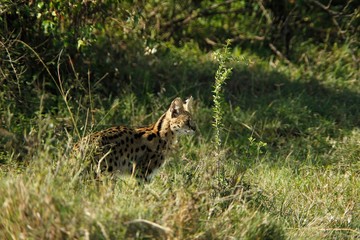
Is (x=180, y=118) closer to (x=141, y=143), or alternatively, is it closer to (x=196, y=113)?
(x=141, y=143)

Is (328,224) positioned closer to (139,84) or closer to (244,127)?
(244,127)

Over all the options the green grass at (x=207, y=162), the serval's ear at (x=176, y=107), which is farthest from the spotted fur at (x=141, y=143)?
the green grass at (x=207, y=162)

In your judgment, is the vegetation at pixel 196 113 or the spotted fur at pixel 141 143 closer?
the vegetation at pixel 196 113

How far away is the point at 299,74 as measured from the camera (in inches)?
424

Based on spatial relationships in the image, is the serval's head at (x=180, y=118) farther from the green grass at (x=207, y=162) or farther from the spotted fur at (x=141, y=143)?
the green grass at (x=207, y=162)

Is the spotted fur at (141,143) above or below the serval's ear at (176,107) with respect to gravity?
below

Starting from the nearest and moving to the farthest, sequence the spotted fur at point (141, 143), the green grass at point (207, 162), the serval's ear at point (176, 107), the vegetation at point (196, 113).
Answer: the green grass at point (207, 162) < the vegetation at point (196, 113) < the spotted fur at point (141, 143) < the serval's ear at point (176, 107)

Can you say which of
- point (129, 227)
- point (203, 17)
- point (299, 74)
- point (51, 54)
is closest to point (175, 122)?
point (51, 54)

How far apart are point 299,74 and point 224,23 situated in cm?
169

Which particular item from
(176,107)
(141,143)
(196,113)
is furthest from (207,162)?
(196,113)

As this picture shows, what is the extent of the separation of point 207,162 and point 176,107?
60.3 inches

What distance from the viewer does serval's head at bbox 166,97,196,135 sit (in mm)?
7703

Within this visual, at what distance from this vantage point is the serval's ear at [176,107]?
25.1ft

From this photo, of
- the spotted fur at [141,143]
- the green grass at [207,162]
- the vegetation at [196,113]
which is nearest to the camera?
the green grass at [207,162]
